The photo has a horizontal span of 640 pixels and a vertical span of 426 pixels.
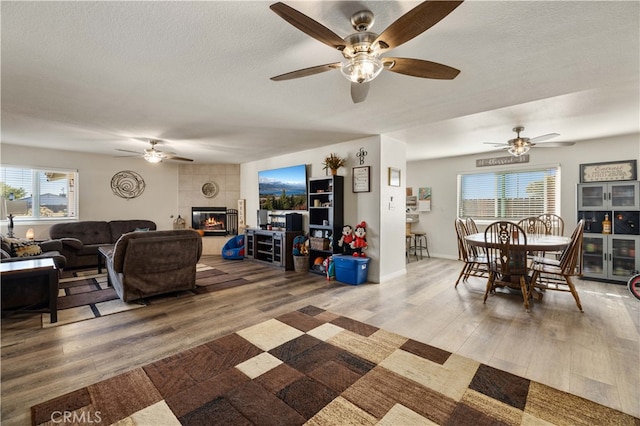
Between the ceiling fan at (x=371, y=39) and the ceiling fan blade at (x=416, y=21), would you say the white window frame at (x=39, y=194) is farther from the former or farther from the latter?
the ceiling fan blade at (x=416, y=21)

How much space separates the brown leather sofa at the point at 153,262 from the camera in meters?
3.31

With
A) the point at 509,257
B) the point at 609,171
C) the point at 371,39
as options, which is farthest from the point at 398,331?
the point at 609,171

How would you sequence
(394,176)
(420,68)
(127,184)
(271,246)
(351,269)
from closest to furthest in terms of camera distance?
1. (420,68)
2. (351,269)
3. (394,176)
4. (271,246)
5. (127,184)

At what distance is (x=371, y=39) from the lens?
1646mm

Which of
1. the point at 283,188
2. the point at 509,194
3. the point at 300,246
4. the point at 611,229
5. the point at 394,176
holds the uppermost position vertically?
the point at 394,176

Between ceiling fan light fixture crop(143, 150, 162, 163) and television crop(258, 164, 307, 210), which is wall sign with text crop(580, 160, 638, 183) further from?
ceiling fan light fixture crop(143, 150, 162, 163)

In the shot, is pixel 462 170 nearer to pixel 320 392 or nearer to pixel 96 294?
pixel 320 392

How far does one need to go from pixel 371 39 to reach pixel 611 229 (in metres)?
5.52

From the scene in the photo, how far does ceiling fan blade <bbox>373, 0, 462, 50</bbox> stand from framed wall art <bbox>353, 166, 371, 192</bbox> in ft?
9.94

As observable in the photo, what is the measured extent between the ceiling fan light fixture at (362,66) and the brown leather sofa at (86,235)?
236 inches

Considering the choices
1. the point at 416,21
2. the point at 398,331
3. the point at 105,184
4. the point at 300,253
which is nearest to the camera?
A: the point at 416,21

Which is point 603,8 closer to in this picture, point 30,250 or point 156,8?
point 156,8

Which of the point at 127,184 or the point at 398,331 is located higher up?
the point at 127,184

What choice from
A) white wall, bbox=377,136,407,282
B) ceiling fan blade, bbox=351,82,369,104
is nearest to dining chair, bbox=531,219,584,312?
white wall, bbox=377,136,407,282
